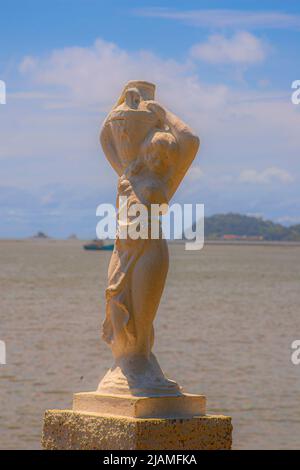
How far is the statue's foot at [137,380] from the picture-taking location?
40.5ft

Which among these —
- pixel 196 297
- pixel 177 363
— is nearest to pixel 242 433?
pixel 177 363

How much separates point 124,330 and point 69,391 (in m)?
15.4

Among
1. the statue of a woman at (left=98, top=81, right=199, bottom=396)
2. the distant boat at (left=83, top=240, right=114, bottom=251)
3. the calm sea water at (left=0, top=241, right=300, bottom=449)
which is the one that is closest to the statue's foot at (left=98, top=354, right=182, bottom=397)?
the statue of a woman at (left=98, top=81, right=199, bottom=396)

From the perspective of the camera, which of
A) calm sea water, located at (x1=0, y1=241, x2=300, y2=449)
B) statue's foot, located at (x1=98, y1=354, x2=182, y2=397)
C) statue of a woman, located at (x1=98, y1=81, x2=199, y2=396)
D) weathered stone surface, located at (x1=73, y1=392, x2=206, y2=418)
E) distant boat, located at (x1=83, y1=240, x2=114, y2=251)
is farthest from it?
distant boat, located at (x1=83, y1=240, x2=114, y2=251)

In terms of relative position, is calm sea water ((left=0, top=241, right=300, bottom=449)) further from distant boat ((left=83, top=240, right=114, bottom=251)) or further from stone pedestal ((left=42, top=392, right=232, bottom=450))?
distant boat ((left=83, top=240, right=114, bottom=251))

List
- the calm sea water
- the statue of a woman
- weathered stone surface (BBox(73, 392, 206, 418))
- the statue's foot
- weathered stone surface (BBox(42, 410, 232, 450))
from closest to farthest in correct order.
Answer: weathered stone surface (BBox(42, 410, 232, 450)) → weathered stone surface (BBox(73, 392, 206, 418)) → the statue's foot → the statue of a woman → the calm sea water

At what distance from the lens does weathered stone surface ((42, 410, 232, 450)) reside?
39.4 feet

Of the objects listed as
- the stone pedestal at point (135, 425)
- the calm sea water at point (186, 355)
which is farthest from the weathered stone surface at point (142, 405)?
the calm sea water at point (186, 355)

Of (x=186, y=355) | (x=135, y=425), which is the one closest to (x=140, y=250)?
(x=135, y=425)

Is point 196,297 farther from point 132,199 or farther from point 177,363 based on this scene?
point 132,199

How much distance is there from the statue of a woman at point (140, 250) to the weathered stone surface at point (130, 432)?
0.33 metres

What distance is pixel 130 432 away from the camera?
39.3ft

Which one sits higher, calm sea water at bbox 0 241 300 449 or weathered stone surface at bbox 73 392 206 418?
calm sea water at bbox 0 241 300 449

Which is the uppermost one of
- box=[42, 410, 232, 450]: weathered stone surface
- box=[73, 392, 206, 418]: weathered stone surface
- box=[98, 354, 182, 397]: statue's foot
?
box=[98, 354, 182, 397]: statue's foot
